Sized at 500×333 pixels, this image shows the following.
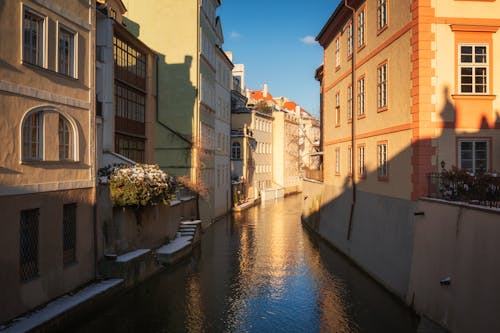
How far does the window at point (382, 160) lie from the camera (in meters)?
19.2

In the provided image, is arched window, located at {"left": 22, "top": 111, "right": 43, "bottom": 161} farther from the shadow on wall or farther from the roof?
the roof

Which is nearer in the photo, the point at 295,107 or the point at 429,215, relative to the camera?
the point at 429,215

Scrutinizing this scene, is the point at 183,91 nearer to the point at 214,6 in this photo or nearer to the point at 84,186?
the point at 214,6

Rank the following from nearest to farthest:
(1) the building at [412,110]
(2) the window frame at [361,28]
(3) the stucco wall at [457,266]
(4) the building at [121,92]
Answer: (3) the stucco wall at [457,266] < (1) the building at [412,110] < (2) the window frame at [361,28] < (4) the building at [121,92]

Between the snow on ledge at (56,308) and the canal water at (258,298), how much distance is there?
2.08ft

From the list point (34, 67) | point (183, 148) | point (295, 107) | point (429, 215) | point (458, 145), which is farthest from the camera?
point (295, 107)

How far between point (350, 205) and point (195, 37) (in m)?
17.1

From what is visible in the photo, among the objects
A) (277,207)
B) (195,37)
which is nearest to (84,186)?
(195,37)

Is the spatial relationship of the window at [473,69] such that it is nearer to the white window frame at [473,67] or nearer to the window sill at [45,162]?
the white window frame at [473,67]

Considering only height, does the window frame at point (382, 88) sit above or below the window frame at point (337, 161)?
above

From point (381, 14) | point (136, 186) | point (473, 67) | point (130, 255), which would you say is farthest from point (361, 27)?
point (130, 255)

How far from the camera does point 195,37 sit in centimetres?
3441

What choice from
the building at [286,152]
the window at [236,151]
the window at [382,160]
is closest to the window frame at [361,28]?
the window at [382,160]

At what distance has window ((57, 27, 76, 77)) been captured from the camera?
1483 centimetres
